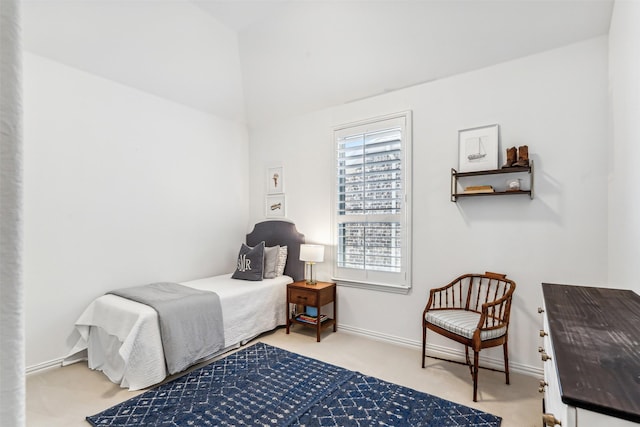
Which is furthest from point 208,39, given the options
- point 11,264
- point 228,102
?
point 11,264

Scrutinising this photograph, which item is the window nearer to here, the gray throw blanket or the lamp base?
the lamp base

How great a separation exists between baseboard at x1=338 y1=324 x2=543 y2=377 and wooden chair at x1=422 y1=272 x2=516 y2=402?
22 cm

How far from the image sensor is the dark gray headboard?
4.07 meters

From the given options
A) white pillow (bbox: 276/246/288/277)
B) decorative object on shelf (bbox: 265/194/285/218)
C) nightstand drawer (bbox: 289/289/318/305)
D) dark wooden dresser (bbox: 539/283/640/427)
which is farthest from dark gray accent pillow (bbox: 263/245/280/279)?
dark wooden dresser (bbox: 539/283/640/427)

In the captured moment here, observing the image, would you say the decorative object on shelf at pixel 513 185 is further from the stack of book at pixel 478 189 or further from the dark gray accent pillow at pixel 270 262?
the dark gray accent pillow at pixel 270 262

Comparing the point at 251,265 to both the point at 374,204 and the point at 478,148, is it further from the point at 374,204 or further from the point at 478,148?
the point at 478,148

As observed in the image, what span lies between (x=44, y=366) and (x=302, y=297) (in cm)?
233

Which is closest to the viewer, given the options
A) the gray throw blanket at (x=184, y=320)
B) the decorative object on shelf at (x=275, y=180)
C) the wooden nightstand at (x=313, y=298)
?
the gray throw blanket at (x=184, y=320)

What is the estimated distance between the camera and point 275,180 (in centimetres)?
437

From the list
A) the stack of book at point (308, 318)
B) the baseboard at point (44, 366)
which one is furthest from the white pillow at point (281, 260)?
the baseboard at point (44, 366)

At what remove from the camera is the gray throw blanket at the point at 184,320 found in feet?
8.62

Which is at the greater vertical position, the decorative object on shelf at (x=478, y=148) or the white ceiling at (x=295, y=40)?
the white ceiling at (x=295, y=40)

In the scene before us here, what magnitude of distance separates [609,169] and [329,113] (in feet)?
8.68

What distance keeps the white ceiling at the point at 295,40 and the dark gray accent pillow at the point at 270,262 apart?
5.82 feet
